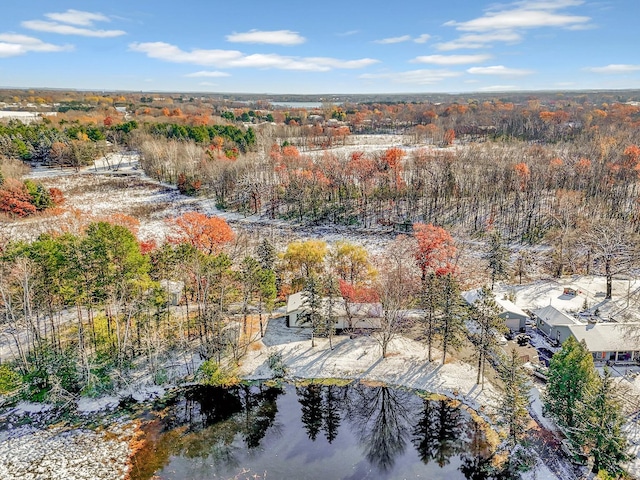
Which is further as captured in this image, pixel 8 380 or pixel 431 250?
pixel 431 250

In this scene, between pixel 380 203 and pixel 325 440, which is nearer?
pixel 325 440

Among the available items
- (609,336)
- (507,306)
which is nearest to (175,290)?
(507,306)

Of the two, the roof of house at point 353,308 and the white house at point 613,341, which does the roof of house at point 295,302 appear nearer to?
the roof of house at point 353,308

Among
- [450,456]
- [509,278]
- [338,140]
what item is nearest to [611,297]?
[509,278]

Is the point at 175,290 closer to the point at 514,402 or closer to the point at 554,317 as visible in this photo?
the point at 514,402

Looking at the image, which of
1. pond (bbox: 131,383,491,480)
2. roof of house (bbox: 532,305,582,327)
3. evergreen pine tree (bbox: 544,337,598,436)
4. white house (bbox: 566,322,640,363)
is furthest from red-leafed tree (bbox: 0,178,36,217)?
white house (bbox: 566,322,640,363)

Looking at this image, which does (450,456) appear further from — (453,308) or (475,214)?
(475,214)

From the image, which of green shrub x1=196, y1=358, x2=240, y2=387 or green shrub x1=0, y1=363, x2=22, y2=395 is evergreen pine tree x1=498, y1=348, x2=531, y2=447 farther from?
green shrub x1=0, y1=363, x2=22, y2=395

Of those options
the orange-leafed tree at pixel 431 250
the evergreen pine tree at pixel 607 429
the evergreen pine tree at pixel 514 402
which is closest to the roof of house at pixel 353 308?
the orange-leafed tree at pixel 431 250
